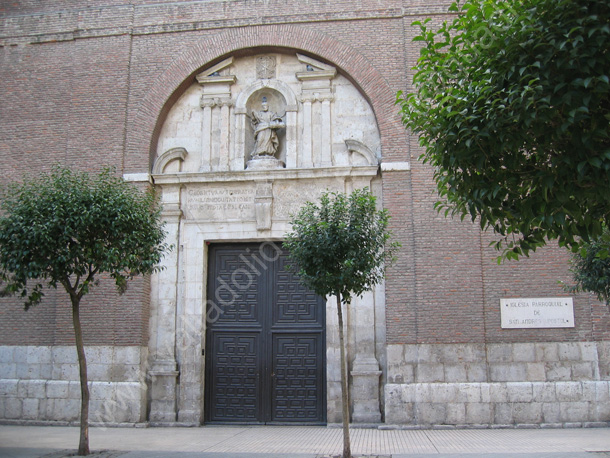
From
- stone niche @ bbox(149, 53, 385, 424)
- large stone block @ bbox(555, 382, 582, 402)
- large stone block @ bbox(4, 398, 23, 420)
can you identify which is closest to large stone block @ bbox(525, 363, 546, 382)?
large stone block @ bbox(555, 382, 582, 402)

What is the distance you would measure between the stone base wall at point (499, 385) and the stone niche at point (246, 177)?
62cm

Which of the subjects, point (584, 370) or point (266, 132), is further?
point (266, 132)

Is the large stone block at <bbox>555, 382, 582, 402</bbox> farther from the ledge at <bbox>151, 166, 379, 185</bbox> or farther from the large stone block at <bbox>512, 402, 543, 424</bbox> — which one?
the ledge at <bbox>151, 166, 379, 185</bbox>

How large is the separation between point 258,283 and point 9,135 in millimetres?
6458

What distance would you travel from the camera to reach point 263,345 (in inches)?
443

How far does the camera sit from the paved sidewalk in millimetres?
8023

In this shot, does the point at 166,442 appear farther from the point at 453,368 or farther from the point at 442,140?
the point at 442,140

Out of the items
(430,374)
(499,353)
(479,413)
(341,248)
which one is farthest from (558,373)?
(341,248)

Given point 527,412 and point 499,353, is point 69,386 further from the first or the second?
point 527,412

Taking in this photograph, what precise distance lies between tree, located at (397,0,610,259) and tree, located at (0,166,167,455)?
489cm

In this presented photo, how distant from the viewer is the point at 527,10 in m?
4.62

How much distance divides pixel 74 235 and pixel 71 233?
0.19ft

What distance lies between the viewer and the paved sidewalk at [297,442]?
8.02 meters

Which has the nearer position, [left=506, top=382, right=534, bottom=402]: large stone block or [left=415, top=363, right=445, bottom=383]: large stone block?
[left=506, top=382, right=534, bottom=402]: large stone block
